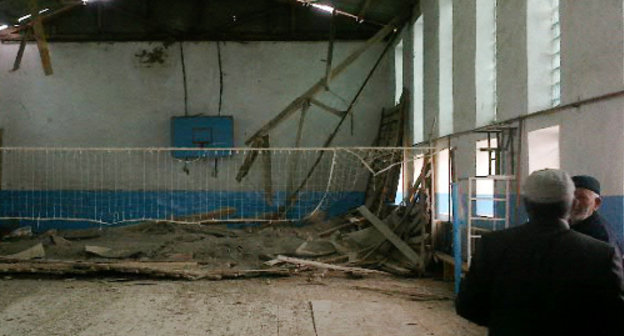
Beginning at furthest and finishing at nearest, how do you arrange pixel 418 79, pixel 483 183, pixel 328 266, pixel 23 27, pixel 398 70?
1. pixel 23 27
2. pixel 398 70
3. pixel 418 79
4. pixel 328 266
5. pixel 483 183

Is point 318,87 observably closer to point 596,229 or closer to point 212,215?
point 212,215

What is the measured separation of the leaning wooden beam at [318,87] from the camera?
12.8 meters

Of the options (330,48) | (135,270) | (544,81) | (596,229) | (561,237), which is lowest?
(135,270)

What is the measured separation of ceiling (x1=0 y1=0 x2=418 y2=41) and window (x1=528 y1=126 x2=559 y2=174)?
8286 millimetres

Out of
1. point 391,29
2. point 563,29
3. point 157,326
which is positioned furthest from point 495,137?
point 391,29

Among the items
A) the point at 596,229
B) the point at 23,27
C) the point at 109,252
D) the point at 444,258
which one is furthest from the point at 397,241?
the point at 23,27

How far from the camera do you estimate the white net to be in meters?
14.0

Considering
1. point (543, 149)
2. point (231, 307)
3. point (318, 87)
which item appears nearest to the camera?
point (543, 149)

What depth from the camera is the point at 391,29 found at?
504 inches

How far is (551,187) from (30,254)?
8.91 metres

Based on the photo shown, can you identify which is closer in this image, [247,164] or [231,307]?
[231,307]

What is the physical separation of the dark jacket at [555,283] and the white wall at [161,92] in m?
12.3

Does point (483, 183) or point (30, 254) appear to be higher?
point (483, 183)

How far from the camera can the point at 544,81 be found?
636 cm
